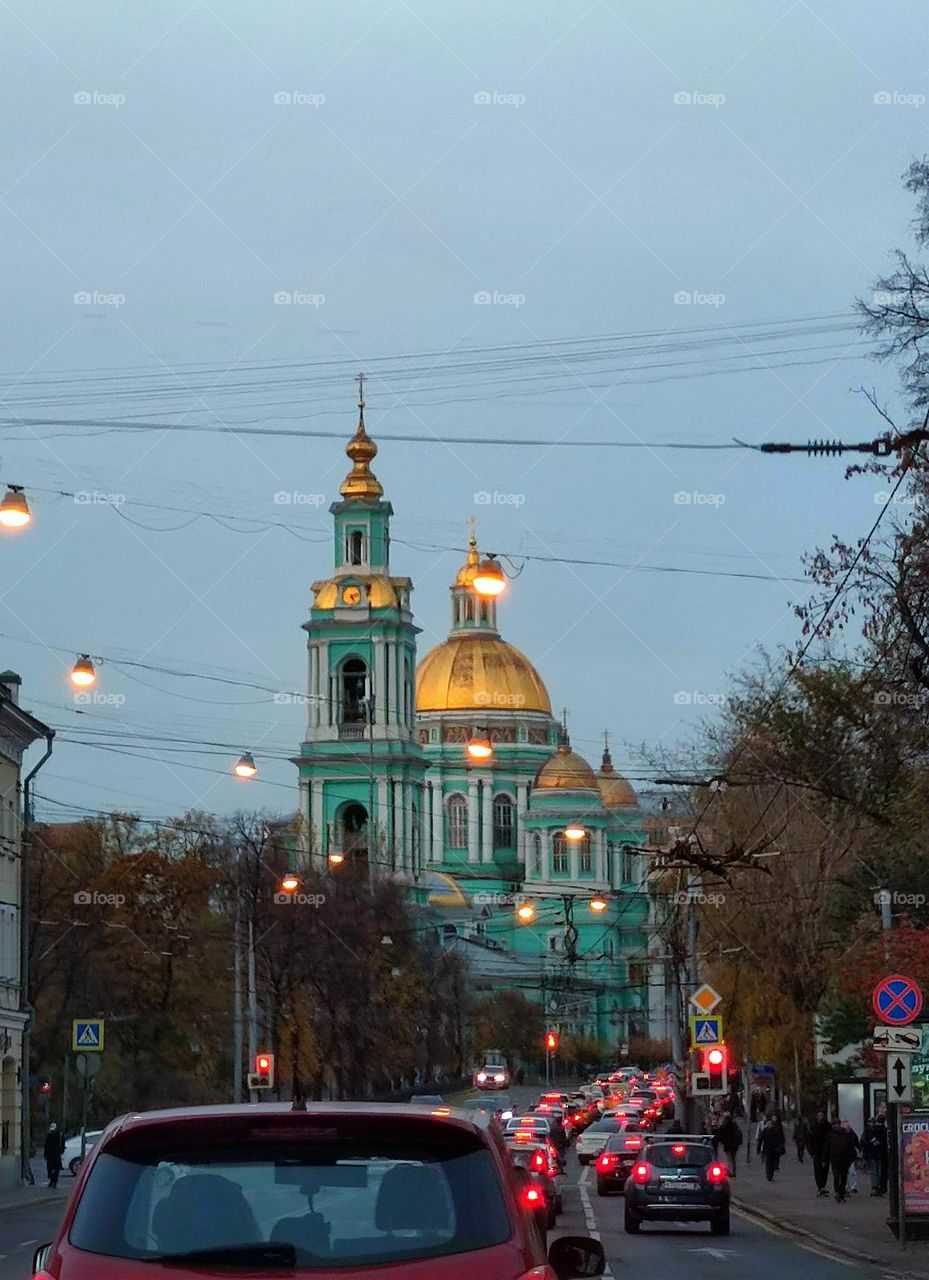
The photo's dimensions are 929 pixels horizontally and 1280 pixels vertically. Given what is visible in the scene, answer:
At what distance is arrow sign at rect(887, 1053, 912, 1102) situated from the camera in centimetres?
2623

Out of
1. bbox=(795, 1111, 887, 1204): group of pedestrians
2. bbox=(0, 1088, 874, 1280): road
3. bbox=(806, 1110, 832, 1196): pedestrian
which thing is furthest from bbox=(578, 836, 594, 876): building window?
bbox=(0, 1088, 874, 1280): road

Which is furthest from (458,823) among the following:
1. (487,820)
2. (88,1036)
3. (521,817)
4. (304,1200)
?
(304,1200)

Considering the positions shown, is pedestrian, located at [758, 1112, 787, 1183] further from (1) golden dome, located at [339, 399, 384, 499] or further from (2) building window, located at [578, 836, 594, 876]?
(2) building window, located at [578, 836, 594, 876]

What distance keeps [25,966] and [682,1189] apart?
24.7 m

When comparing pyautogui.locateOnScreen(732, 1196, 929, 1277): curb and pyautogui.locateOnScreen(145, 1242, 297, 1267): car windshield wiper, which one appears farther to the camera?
pyautogui.locateOnScreen(732, 1196, 929, 1277): curb

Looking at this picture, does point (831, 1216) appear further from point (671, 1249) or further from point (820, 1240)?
point (671, 1249)

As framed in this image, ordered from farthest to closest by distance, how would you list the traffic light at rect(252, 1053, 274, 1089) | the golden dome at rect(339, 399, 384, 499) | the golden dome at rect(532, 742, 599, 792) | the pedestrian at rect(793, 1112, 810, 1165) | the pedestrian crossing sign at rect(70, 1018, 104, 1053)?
the golden dome at rect(532, 742, 599, 792), the golden dome at rect(339, 399, 384, 499), the pedestrian at rect(793, 1112, 810, 1165), the traffic light at rect(252, 1053, 274, 1089), the pedestrian crossing sign at rect(70, 1018, 104, 1053)

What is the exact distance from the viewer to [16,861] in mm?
55000

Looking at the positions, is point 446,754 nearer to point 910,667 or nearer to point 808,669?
point 808,669

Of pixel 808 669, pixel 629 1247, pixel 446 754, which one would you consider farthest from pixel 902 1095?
pixel 446 754

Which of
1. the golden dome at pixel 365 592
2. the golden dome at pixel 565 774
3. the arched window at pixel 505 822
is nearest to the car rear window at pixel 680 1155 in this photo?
the golden dome at pixel 365 592

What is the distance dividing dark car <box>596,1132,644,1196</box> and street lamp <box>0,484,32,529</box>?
81.8ft

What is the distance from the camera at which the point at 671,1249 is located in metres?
28.6

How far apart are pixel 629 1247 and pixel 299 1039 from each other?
145 ft
